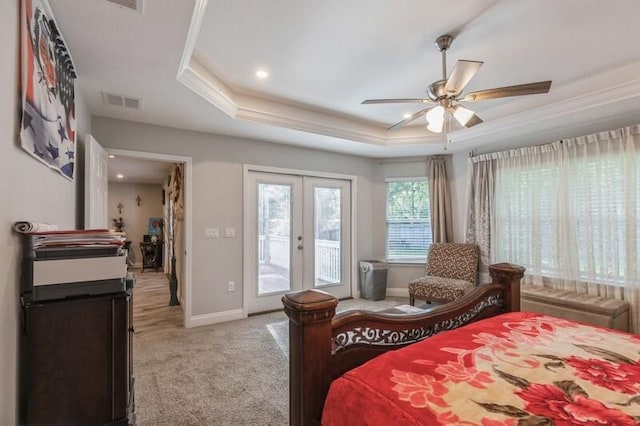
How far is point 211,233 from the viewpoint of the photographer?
152 inches

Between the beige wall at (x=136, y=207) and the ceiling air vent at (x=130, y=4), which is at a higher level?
the ceiling air vent at (x=130, y=4)

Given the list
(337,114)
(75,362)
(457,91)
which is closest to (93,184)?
(75,362)

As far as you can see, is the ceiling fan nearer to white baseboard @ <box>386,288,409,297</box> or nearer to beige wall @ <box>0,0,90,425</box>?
beige wall @ <box>0,0,90,425</box>

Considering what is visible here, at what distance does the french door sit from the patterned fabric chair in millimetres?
1299

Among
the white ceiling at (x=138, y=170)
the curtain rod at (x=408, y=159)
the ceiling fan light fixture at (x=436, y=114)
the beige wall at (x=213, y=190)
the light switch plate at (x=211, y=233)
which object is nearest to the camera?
the ceiling fan light fixture at (x=436, y=114)

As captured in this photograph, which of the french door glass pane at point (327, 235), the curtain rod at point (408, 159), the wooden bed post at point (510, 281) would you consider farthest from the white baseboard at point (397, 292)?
the wooden bed post at point (510, 281)

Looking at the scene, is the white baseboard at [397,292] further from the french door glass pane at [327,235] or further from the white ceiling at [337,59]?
the white ceiling at [337,59]

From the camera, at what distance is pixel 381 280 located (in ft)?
16.3

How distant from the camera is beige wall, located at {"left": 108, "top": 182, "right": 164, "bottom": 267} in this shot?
810 centimetres

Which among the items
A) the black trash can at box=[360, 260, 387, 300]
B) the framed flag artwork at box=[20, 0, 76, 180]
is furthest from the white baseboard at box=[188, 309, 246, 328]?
the framed flag artwork at box=[20, 0, 76, 180]

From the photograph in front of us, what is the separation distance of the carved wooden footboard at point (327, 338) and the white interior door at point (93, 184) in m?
2.17

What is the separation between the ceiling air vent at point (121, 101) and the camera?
8.94 ft

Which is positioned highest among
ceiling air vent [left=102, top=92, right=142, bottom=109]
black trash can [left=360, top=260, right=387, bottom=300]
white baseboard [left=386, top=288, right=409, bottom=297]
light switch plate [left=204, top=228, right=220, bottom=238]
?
ceiling air vent [left=102, top=92, right=142, bottom=109]

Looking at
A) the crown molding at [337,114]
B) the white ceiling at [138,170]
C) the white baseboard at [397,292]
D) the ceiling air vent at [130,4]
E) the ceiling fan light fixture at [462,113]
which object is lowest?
the white baseboard at [397,292]
